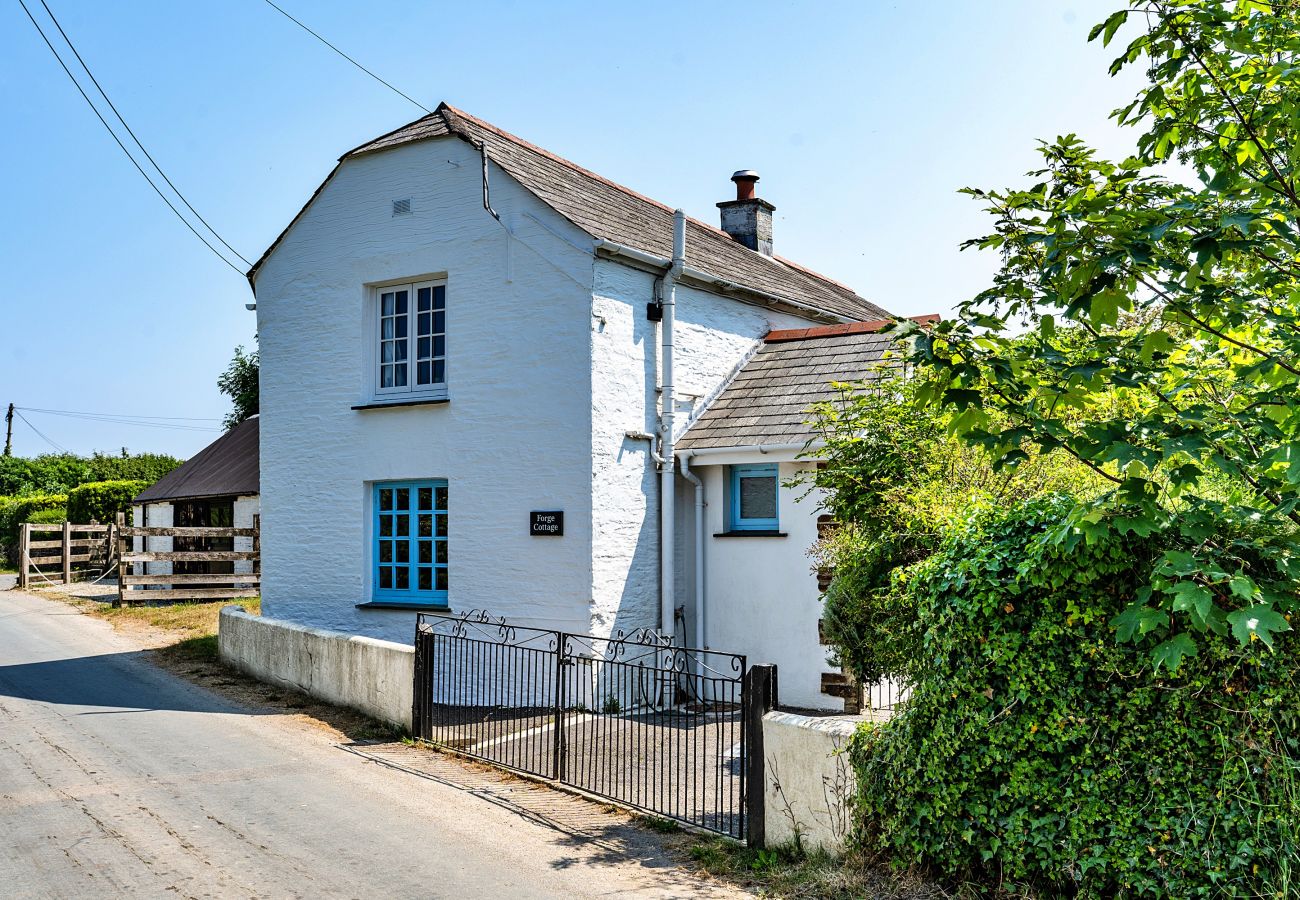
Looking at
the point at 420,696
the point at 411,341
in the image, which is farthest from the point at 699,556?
the point at 411,341

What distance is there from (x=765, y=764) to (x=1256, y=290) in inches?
162

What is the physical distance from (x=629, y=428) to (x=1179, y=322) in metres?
8.31

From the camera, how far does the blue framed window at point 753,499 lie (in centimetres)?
1339

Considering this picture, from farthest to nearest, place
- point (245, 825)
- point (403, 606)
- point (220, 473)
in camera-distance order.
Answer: point (220, 473)
point (403, 606)
point (245, 825)

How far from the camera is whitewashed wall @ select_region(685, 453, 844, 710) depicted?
42.1ft

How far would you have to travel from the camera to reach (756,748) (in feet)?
23.6

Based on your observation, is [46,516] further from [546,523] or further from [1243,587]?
[1243,587]

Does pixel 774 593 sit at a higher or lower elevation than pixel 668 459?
lower

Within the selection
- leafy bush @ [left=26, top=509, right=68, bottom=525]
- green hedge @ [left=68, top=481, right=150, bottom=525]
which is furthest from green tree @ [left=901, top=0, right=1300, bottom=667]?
leafy bush @ [left=26, top=509, right=68, bottom=525]

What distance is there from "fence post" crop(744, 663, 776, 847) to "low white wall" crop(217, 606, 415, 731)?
4.52m

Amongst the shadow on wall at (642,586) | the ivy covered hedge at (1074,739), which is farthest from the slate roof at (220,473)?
the ivy covered hedge at (1074,739)

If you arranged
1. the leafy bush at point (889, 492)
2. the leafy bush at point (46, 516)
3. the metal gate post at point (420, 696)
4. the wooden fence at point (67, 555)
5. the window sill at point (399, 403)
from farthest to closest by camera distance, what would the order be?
the leafy bush at point (46, 516) < the wooden fence at point (67, 555) < the window sill at point (399, 403) < the metal gate post at point (420, 696) < the leafy bush at point (889, 492)

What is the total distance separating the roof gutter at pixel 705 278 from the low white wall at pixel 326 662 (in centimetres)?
525

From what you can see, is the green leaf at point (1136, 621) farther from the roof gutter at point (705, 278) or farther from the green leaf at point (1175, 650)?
the roof gutter at point (705, 278)
